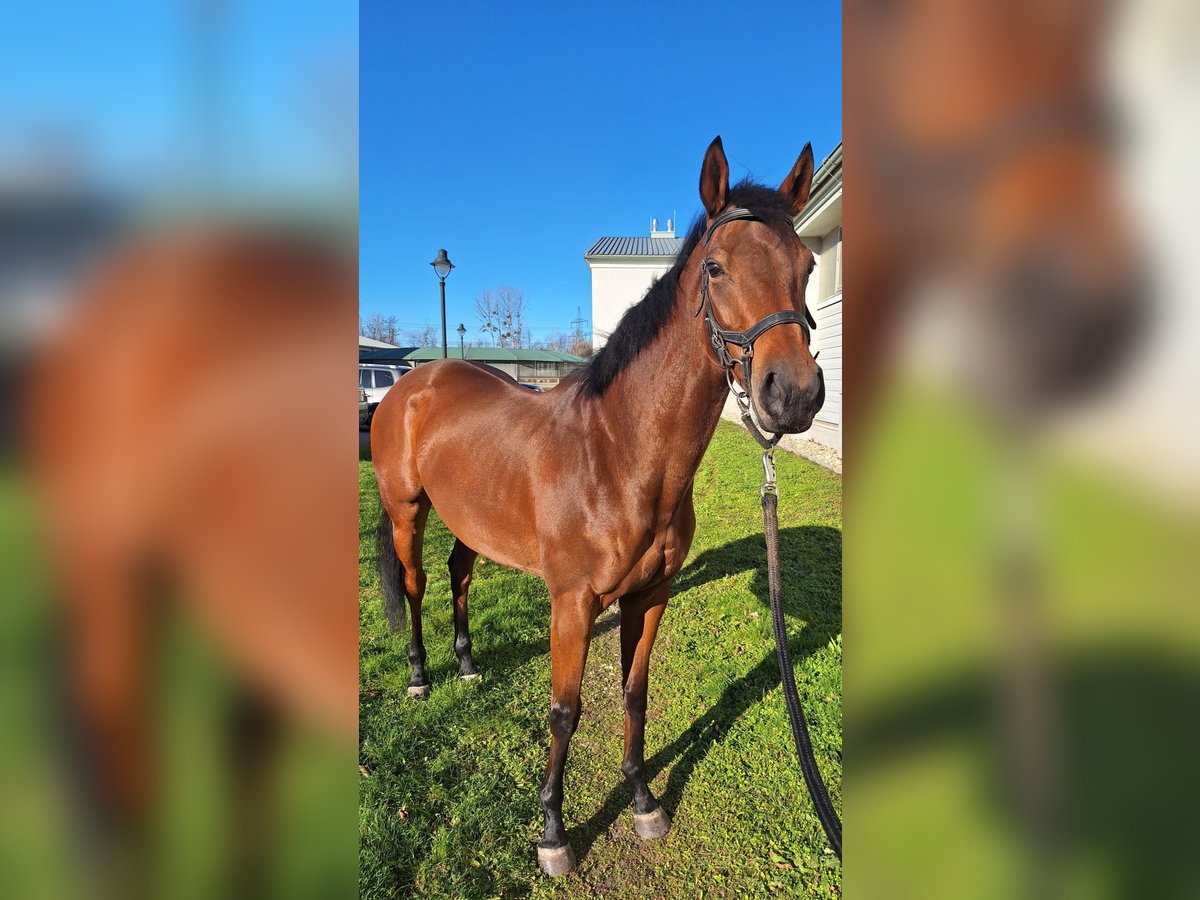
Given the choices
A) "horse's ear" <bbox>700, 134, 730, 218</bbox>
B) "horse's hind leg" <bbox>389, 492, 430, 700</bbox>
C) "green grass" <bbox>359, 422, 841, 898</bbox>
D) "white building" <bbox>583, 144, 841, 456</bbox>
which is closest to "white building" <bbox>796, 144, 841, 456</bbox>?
"white building" <bbox>583, 144, 841, 456</bbox>

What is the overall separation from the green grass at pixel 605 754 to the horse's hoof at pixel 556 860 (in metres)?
0.03

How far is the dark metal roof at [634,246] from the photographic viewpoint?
31.2 m

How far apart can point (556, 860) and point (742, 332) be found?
7.14ft

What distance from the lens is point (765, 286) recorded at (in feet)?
5.15

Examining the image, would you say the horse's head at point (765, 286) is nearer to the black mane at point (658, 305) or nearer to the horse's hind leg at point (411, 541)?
the black mane at point (658, 305)

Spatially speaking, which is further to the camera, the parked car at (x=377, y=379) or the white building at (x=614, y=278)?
the white building at (x=614, y=278)

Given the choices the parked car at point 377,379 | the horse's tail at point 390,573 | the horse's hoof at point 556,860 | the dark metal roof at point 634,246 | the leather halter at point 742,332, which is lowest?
the horse's hoof at point 556,860

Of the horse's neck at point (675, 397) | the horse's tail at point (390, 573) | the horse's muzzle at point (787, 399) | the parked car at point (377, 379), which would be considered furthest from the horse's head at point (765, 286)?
the parked car at point (377, 379)
